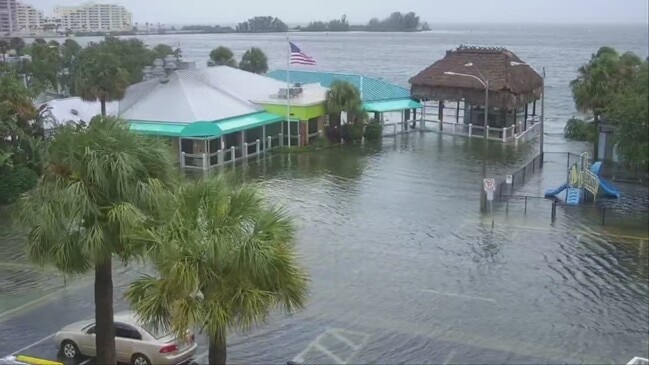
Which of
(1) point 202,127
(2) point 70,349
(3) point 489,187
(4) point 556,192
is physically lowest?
(2) point 70,349

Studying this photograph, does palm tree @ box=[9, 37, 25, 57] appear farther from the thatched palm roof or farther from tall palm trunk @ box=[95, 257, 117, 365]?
tall palm trunk @ box=[95, 257, 117, 365]

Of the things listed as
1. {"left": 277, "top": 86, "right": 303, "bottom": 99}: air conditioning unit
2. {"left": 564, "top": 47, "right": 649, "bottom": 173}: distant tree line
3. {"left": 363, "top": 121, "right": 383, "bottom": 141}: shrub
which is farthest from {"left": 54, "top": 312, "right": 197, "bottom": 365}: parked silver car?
{"left": 363, "top": 121, "right": 383, "bottom": 141}: shrub

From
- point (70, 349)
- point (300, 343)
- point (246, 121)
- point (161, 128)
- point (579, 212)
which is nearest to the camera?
point (70, 349)

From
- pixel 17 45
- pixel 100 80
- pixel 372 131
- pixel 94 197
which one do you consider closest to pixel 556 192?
pixel 372 131

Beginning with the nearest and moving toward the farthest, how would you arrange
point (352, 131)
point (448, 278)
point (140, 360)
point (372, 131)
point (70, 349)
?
point (140, 360) → point (70, 349) → point (448, 278) → point (352, 131) → point (372, 131)

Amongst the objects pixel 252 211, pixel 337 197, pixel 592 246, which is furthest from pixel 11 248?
pixel 592 246

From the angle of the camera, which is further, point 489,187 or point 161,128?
point 161,128

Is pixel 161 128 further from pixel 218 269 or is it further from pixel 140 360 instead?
pixel 218 269
